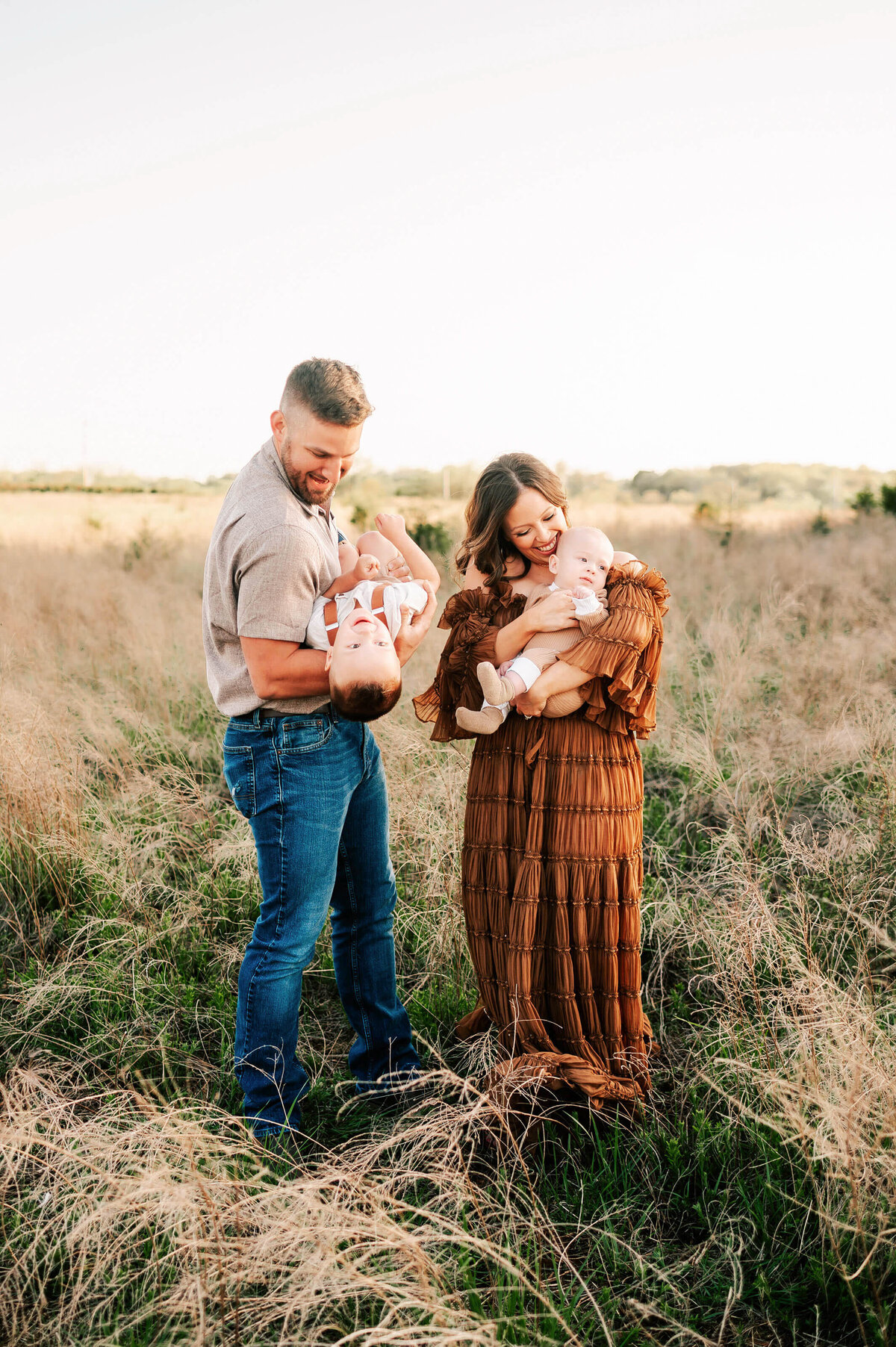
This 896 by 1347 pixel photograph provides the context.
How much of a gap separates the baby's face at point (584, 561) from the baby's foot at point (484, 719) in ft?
1.23

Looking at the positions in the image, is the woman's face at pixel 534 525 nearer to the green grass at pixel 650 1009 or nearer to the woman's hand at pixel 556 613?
the woman's hand at pixel 556 613

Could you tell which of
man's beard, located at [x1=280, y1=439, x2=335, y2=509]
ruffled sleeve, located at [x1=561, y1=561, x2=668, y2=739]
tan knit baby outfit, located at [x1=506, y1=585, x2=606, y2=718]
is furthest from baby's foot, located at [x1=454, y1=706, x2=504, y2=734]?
man's beard, located at [x1=280, y1=439, x2=335, y2=509]

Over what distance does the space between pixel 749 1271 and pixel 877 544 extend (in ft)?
31.5

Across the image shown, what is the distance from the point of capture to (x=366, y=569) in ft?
7.45

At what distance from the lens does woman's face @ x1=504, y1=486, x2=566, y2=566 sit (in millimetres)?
2371

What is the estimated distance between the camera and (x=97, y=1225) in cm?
200

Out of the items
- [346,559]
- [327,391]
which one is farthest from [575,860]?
[327,391]

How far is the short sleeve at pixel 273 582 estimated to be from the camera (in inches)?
83.1

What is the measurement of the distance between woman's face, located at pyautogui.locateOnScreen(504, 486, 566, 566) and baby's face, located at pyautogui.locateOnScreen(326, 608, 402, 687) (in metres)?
0.51

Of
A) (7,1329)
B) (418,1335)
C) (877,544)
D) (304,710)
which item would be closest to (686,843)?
(304,710)

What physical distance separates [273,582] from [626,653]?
0.91 metres

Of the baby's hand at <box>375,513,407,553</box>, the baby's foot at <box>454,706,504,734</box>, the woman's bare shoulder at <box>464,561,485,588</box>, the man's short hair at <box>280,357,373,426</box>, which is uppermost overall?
the man's short hair at <box>280,357,373,426</box>

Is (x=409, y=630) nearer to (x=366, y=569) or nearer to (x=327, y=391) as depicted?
(x=366, y=569)

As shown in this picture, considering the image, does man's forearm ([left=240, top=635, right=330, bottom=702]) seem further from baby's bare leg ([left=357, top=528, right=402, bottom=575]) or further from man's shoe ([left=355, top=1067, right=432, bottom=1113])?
man's shoe ([left=355, top=1067, right=432, bottom=1113])
